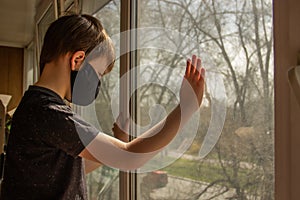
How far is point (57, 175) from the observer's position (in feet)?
3.02

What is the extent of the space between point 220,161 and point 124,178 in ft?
1.59

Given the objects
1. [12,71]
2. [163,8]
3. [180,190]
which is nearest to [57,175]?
[180,190]

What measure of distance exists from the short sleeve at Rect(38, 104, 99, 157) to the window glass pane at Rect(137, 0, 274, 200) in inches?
10.0

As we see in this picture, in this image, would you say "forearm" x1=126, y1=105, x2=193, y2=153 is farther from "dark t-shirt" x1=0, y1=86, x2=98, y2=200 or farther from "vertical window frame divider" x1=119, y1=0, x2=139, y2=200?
"vertical window frame divider" x1=119, y1=0, x2=139, y2=200

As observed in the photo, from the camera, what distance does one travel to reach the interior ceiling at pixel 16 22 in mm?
2904

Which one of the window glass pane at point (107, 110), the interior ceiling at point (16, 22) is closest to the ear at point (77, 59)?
the window glass pane at point (107, 110)

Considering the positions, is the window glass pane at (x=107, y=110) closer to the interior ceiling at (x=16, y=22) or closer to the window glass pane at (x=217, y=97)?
the window glass pane at (x=217, y=97)

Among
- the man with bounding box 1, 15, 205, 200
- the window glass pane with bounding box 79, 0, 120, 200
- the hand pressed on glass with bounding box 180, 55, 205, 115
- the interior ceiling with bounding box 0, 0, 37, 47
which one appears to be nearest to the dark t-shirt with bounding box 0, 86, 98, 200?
the man with bounding box 1, 15, 205, 200

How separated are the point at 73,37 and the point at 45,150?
27 cm

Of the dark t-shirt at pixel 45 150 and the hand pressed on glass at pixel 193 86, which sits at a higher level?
the hand pressed on glass at pixel 193 86

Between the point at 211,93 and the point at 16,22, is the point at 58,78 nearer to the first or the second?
the point at 211,93

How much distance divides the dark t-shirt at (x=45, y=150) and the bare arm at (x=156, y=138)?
0.03m

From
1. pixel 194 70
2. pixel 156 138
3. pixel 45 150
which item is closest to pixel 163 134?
pixel 156 138

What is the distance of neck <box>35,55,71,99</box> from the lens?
0.94 meters
